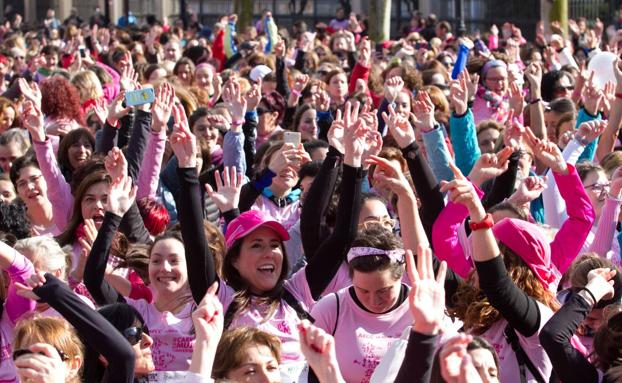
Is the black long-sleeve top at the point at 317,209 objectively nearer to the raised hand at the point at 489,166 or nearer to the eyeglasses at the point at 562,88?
the raised hand at the point at 489,166

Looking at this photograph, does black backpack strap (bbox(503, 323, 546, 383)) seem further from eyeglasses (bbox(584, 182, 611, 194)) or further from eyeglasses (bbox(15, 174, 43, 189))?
eyeglasses (bbox(15, 174, 43, 189))

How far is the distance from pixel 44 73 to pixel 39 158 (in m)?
6.73

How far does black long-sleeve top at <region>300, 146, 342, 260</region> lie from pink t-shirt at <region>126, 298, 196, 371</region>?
730 mm

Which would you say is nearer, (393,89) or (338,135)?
(338,135)

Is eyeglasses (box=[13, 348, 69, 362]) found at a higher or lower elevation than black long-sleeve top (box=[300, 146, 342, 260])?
lower

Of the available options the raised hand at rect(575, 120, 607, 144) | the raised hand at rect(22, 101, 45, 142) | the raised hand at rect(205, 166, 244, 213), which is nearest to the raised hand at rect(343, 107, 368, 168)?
the raised hand at rect(205, 166, 244, 213)

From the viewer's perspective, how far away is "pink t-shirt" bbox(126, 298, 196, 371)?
529 cm

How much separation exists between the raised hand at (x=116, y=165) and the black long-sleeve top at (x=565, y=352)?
231 centimetres

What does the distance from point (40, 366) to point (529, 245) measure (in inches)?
82.1

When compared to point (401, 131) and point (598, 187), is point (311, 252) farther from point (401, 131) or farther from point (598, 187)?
point (598, 187)

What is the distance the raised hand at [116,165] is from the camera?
6.15 metres

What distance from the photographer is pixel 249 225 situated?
18.0ft

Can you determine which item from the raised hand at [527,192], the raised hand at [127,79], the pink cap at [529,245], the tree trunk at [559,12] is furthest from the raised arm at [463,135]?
the tree trunk at [559,12]

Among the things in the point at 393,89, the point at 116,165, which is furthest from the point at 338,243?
the point at 393,89
